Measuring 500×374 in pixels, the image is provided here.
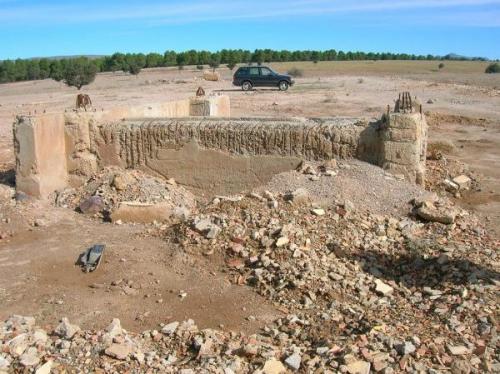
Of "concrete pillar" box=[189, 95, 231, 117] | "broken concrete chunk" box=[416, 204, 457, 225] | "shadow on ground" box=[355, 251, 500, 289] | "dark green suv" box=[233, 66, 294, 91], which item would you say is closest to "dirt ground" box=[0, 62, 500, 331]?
"broken concrete chunk" box=[416, 204, 457, 225]

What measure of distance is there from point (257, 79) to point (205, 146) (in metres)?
22.9

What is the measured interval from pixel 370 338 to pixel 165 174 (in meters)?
4.91

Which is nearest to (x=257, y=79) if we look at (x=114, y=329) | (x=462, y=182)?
(x=462, y=182)

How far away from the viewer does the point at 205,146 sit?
28.3 ft

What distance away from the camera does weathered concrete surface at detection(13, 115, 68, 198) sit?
26.7 feet

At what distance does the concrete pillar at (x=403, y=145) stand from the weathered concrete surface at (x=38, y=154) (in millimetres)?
4605

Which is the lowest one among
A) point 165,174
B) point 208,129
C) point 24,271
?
point 24,271

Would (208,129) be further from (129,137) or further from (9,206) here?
(9,206)

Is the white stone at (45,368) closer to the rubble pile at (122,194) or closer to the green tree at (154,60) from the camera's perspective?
the rubble pile at (122,194)

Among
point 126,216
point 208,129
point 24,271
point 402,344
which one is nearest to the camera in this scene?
point 402,344

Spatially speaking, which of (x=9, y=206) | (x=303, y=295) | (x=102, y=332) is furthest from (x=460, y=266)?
(x=9, y=206)

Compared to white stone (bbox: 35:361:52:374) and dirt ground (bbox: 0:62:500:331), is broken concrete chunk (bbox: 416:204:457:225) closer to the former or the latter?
dirt ground (bbox: 0:62:500:331)

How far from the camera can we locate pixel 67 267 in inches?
253

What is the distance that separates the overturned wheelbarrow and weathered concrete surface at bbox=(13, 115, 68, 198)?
2.22 m
